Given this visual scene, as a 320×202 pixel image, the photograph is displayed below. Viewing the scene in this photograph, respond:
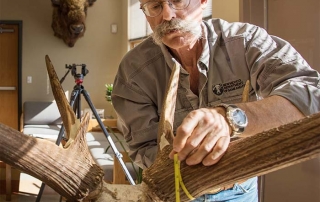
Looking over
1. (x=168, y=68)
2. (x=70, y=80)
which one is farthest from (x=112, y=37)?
(x=168, y=68)

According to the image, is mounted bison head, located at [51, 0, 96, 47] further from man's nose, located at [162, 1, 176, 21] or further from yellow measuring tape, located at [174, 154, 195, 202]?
yellow measuring tape, located at [174, 154, 195, 202]

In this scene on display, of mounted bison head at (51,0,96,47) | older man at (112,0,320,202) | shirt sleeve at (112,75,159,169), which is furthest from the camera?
mounted bison head at (51,0,96,47)

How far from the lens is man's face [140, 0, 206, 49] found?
4.90ft

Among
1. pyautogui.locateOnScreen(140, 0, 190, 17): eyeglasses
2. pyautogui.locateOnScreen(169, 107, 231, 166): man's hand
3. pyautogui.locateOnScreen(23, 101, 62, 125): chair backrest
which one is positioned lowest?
pyautogui.locateOnScreen(23, 101, 62, 125): chair backrest

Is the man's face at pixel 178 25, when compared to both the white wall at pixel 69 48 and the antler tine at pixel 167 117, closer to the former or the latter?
the antler tine at pixel 167 117

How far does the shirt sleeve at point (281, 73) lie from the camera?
115cm

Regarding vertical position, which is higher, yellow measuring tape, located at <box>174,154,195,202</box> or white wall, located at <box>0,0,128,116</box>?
white wall, located at <box>0,0,128,116</box>

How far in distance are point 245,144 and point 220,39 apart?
2.89 ft

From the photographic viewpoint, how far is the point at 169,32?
1.50m

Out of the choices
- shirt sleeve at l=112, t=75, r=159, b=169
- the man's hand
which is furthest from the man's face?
the man's hand

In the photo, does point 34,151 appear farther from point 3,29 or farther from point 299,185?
point 3,29

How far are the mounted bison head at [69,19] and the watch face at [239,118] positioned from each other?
6.52 meters

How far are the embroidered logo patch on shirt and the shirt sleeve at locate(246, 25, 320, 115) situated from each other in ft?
0.24

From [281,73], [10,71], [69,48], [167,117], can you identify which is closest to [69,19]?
[69,48]
